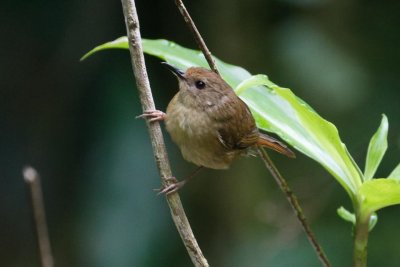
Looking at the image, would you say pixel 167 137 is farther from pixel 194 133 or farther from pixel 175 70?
pixel 175 70

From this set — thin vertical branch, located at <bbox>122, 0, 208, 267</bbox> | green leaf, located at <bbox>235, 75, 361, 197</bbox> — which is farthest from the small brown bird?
thin vertical branch, located at <bbox>122, 0, 208, 267</bbox>

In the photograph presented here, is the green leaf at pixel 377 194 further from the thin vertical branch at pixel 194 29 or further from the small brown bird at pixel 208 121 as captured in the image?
the small brown bird at pixel 208 121

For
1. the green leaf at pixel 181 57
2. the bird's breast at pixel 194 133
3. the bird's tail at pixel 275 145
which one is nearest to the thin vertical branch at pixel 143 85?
the green leaf at pixel 181 57

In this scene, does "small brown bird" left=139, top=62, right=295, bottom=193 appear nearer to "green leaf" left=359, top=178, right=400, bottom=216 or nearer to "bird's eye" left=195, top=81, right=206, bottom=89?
"bird's eye" left=195, top=81, right=206, bottom=89

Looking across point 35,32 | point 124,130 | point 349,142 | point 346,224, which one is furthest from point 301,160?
point 35,32

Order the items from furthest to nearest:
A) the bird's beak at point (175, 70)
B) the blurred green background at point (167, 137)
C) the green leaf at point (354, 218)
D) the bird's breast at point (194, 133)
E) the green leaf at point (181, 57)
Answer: the blurred green background at point (167, 137) → the bird's breast at point (194, 133) → the bird's beak at point (175, 70) → the green leaf at point (181, 57) → the green leaf at point (354, 218)

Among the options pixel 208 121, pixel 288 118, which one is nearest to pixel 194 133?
pixel 208 121

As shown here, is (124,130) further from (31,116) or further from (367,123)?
(367,123)
